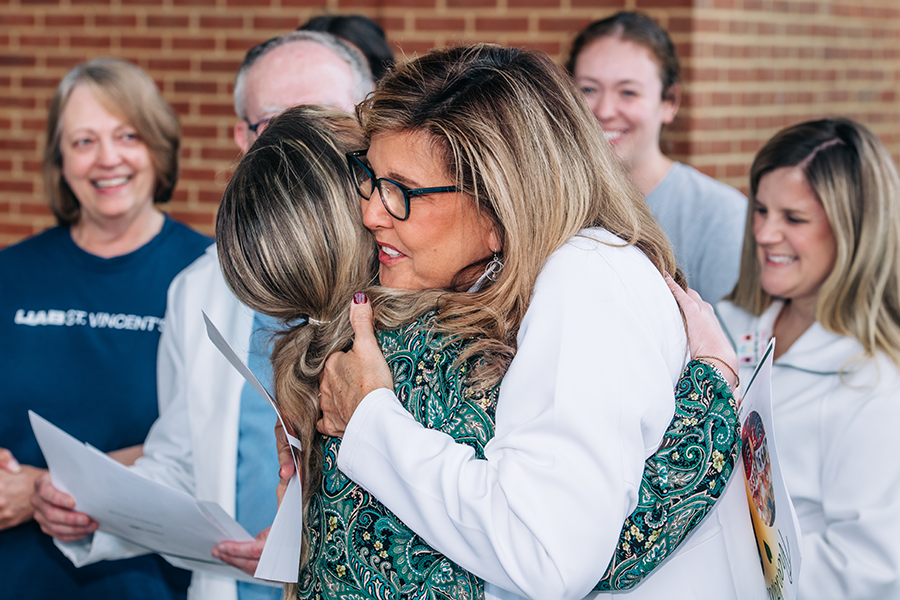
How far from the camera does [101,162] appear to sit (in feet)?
9.37

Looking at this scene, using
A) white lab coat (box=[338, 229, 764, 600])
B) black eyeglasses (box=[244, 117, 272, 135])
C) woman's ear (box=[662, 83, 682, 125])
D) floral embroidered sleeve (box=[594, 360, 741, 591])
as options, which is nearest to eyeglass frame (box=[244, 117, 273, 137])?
black eyeglasses (box=[244, 117, 272, 135])

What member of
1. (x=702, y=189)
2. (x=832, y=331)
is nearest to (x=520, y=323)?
(x=832, y=331)

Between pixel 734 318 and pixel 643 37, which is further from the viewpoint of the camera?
pixel 643 37

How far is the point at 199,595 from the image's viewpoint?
2174 mm

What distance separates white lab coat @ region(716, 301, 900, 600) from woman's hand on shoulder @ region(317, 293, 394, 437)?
1.35 metres

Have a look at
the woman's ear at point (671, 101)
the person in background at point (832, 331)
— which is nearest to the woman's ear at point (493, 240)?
the person in background at point (832, 331)

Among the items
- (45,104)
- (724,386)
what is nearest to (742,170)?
(724,386)

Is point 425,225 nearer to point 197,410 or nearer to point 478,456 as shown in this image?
point 478,456

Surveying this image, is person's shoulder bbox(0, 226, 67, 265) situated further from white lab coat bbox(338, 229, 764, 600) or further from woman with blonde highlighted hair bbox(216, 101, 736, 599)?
white lab coat bbox(338, 229, 764, 600)

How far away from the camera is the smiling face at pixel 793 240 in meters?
2.44

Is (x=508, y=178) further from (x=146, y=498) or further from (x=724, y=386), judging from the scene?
(x=146, y=498)

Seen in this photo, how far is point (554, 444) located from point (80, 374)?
199 centimetres

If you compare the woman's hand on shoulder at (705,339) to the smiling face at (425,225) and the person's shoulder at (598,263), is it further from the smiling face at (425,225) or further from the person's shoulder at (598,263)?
the smiling face at (425,225)

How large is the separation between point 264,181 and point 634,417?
721 mm
